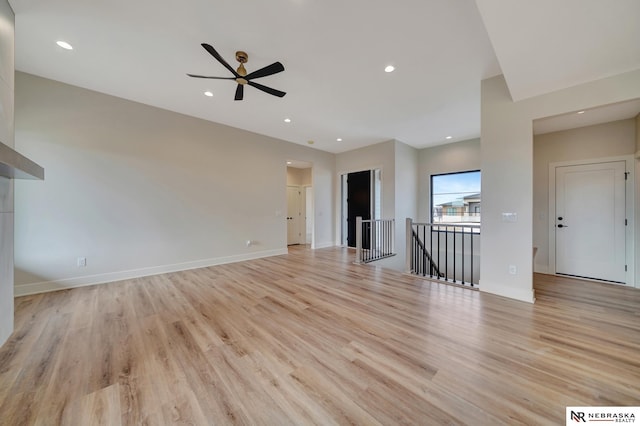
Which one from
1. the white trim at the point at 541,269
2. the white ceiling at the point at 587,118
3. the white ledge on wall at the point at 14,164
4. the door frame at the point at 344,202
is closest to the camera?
the white ledge on wall at the point at 14,164

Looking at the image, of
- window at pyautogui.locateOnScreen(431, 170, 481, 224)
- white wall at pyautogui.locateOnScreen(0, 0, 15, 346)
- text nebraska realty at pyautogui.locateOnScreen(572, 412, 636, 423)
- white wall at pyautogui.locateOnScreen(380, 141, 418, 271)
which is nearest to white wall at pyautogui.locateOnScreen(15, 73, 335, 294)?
white wall at pyautogui.locateOnScreen(0, 0, 15, 346)

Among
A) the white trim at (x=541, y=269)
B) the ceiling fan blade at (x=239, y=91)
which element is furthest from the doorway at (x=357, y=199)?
the ceiling fan blade at (x=239, y=91)

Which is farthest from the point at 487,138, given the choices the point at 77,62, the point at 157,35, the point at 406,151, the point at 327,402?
the point at 77,62

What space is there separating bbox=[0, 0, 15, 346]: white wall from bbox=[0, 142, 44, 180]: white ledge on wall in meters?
0.33

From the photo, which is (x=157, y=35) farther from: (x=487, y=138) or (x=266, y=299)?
(x=487, y=138)

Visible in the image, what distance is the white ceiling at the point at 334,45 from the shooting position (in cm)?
190

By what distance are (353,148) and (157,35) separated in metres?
5.05

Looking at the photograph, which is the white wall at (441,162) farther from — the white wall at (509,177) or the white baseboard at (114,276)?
the white baseboard at (114,276)

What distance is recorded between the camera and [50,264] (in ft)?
10.3

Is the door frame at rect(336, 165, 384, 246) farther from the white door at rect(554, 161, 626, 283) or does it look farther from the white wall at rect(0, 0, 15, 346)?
the white wall at rect(0, 0, 15, 346)

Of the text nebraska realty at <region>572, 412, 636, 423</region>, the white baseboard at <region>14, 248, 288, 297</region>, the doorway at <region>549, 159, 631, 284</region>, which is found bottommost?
the text nebraska realty at <region>572, 412, 636, 423</region>

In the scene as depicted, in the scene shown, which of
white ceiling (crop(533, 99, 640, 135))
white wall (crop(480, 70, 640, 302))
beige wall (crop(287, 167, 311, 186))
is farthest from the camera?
beige wall (crop(287, 167, 311, 186))

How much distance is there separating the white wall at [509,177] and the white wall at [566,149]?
1812mm

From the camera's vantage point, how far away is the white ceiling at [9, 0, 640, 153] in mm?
1897
